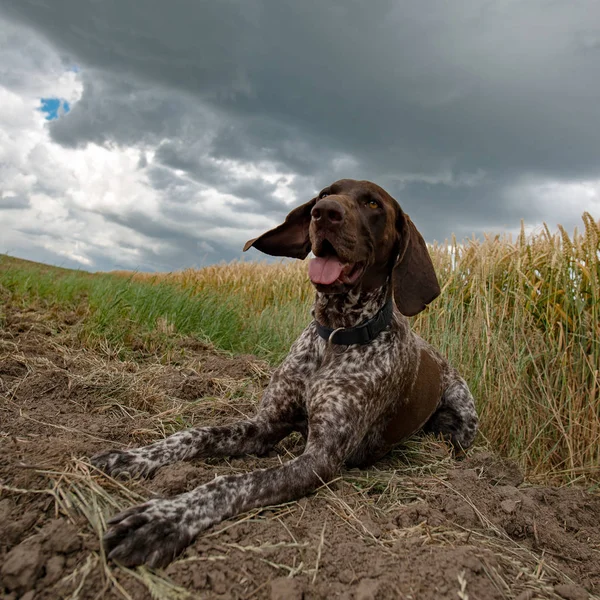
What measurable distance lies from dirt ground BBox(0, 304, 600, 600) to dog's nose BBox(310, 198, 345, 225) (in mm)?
1593

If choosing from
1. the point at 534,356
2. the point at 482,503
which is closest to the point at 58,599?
the point at 482,503

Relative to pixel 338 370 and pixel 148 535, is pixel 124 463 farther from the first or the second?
pixel 338 370

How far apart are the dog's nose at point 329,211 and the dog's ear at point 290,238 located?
745 mm

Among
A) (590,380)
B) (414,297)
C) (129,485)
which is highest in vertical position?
(414,297)

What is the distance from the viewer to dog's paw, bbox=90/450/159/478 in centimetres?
304

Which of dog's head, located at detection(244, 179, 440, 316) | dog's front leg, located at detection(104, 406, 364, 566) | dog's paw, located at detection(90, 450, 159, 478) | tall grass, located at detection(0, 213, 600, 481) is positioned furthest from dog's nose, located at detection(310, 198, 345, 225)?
tall grass, located at detection(0, 213, 600, 481)

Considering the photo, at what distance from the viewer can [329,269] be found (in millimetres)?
3373

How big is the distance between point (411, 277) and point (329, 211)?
849 millimetres

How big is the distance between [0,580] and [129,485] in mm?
815

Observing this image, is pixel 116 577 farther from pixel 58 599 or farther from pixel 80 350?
pixel 80 350

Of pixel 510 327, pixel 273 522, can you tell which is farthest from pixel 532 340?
pixel 273 522

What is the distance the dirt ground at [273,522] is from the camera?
2.19 m

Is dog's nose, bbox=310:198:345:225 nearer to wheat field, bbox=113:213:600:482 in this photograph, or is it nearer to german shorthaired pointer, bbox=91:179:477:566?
german shorthaired pointer, bbox=91:179:477:566

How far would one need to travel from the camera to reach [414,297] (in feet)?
12.0
